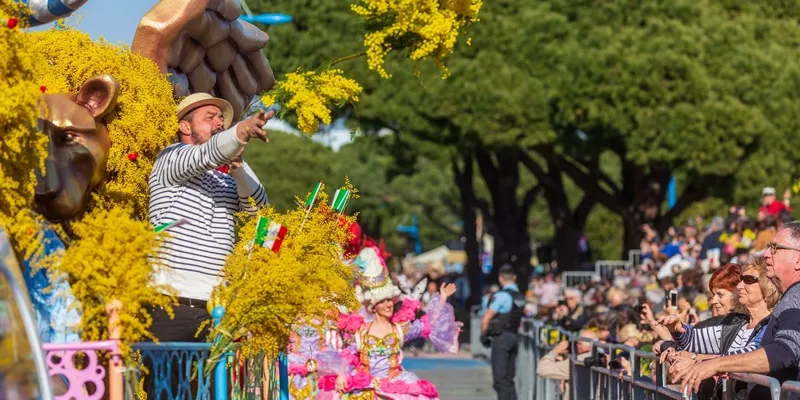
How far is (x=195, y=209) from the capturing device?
6484mm

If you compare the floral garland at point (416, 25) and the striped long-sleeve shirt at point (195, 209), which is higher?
the floral garland at point (416, 25)

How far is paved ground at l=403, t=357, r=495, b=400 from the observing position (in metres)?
19.5

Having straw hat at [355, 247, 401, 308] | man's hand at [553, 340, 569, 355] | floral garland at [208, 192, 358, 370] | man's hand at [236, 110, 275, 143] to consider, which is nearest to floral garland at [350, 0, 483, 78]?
man's hand at [236, 110, 275, 143]

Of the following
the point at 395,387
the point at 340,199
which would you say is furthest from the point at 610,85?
the point at 340,199

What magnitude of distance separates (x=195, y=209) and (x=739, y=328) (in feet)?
9.18

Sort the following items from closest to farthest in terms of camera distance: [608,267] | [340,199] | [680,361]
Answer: [680,361]
[340,199]
[608,267]

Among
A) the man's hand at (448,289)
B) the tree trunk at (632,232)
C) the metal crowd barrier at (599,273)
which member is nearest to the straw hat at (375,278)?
the man's hand at (448,289)

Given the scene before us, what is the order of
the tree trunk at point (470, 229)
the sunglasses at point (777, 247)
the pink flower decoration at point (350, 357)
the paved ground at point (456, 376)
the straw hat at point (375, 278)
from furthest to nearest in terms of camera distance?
the tree trunk at point (470, 229)
the paved ground at point (456, 376)
the straw hat at point (375, 278)
the pink flower decoration at point (350, 357)
the sunglasses at point (777, 247)

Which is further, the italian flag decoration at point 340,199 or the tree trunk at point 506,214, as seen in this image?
the tree trunk at point 506,214

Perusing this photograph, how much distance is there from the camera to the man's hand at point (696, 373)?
6016 millimetres

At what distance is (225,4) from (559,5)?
86.4 feet

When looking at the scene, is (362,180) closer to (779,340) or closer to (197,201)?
(197,201)

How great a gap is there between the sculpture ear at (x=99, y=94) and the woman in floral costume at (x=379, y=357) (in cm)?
509

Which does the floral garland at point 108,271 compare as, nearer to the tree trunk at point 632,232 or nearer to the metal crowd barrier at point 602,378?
the metal crowd barrier at point 602,378
